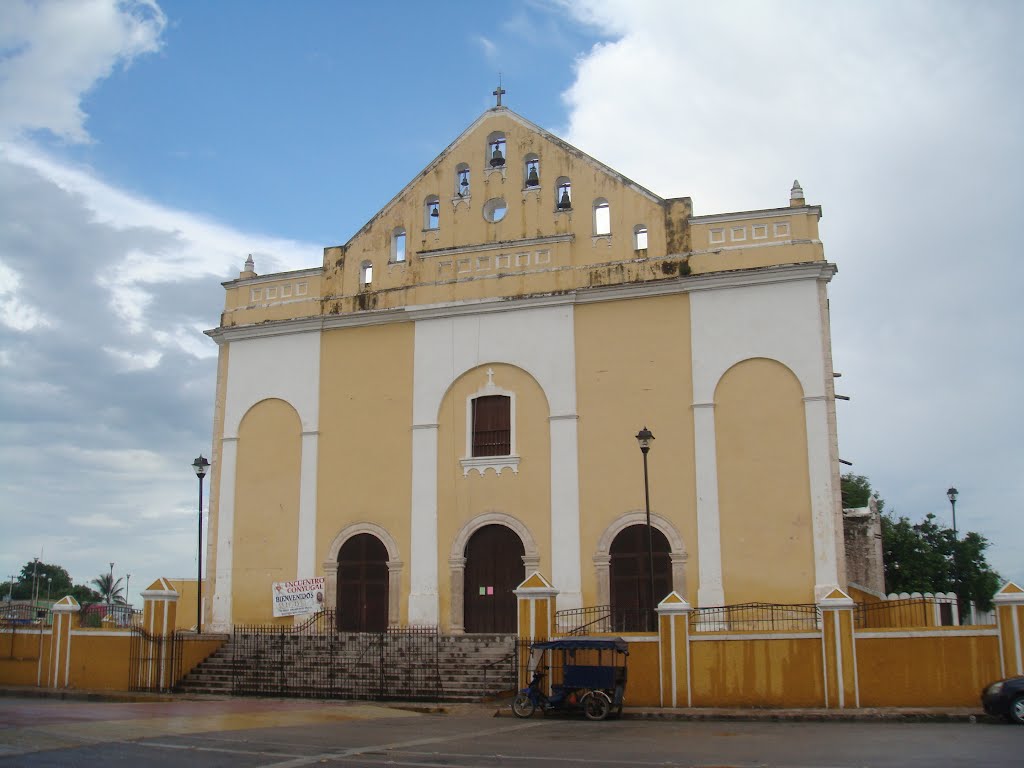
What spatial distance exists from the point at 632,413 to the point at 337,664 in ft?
28.1

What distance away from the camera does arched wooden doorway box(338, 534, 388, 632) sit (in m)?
25.1

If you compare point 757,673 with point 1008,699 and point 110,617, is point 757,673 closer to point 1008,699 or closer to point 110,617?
point 1008,699

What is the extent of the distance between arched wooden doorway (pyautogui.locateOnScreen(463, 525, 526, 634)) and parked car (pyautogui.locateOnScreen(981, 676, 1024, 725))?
1093 cm

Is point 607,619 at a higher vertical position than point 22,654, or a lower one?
higher

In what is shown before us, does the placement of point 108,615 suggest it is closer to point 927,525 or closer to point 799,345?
point 799,345

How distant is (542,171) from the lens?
2605cm

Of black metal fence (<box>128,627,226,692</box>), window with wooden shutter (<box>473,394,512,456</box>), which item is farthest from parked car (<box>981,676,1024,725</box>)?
black metal fence (<box>128,627,226,692</box>)

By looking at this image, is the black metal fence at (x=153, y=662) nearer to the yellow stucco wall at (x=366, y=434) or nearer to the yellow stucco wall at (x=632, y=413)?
the yellow stucco wall at (x=366, y=434)

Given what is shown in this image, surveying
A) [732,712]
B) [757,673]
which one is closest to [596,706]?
[732,712]

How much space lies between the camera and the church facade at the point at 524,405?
22.7 meters

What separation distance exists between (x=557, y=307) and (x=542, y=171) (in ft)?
12.1

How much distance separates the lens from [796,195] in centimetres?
2400

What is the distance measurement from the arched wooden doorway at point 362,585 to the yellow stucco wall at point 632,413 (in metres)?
5.21

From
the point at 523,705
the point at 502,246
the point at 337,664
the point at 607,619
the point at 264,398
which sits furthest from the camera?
the point at 264,398
